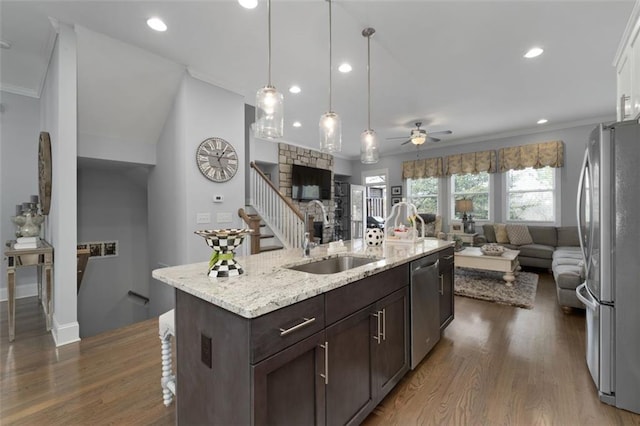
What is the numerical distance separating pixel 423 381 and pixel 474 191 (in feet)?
19.1

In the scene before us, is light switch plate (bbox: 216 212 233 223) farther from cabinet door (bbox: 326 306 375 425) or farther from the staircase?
cabinet door (bbox: 326 306 375 425)

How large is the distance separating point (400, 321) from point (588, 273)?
59.3 inches

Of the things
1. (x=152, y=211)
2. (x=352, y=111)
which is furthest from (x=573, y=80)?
(x=152, y=211)

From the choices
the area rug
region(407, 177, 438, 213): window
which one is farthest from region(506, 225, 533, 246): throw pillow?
region(407, 177, 438, 213): window

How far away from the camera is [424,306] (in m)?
2.19

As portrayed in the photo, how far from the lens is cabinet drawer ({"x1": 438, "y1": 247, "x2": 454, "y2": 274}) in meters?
2.59

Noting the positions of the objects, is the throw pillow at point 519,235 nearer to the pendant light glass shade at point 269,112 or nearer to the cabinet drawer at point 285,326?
the pendant light glass shade at point 269,112

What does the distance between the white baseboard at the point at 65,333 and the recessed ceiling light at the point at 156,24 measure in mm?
2900

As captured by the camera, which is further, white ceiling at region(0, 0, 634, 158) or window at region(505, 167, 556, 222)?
window at region(505, 167, 556, 222)

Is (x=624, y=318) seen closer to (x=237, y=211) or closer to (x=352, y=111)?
(x=237, y=211)

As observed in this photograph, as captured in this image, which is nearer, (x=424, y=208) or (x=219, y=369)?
(x=219, y=369)

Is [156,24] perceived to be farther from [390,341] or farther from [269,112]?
[390,341]

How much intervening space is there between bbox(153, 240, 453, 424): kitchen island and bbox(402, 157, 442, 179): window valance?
19.9 ft

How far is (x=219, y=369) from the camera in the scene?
44.6 inches
